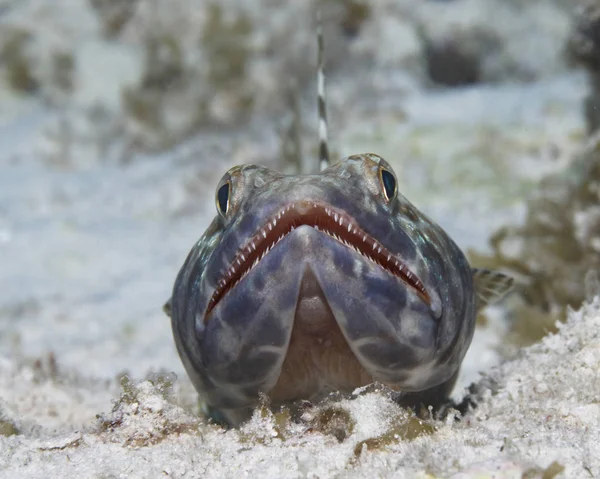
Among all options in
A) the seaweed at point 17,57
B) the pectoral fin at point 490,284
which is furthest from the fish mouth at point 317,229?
the seaweed at point 17,57

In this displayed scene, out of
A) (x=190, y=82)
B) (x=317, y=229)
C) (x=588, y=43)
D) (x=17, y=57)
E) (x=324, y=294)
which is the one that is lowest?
(x=324, y=294)

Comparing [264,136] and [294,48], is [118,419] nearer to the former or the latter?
[264,136]

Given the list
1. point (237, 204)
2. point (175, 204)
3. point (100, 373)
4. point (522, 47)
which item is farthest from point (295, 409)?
point (522, 47)

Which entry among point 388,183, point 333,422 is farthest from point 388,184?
point 333,422

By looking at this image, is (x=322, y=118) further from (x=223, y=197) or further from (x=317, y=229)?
(x=317, y=229)

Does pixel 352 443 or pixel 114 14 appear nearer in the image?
pixel 352 443

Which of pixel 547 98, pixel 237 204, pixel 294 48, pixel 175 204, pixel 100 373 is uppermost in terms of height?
pixel 294 48
